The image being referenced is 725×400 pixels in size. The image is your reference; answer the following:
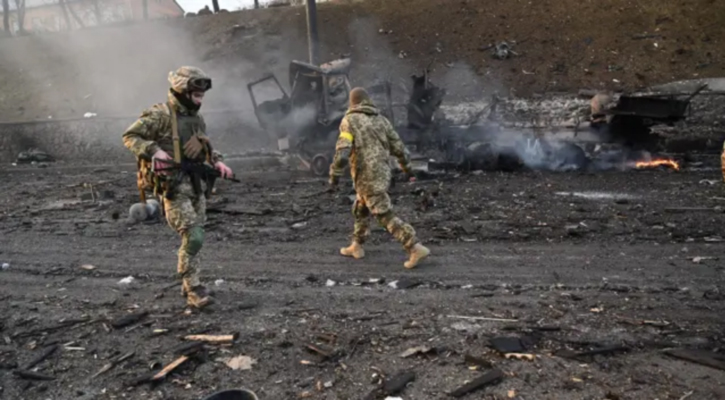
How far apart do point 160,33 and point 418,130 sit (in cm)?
2143

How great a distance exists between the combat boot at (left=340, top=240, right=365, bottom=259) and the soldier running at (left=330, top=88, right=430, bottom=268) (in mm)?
251

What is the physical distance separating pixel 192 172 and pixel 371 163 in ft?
6.33

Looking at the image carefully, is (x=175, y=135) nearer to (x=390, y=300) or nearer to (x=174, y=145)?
(x=174, y=145)

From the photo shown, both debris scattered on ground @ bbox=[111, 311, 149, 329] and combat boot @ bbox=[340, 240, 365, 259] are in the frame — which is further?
combat boot @ bbox=[340, 240, 365, 259]

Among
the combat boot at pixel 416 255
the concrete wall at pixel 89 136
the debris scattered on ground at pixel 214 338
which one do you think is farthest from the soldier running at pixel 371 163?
the concrete wall at pixel 89 136

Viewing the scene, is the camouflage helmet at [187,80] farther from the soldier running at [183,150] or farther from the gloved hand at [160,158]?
the gloved hand at [160,158]

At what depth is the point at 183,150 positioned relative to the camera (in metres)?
4.63

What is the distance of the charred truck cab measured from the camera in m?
11.8

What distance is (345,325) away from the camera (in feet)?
13.8

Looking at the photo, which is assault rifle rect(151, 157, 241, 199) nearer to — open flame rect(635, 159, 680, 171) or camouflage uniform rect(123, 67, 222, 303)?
camouflage uniform rect(123, 67, 222, 303)

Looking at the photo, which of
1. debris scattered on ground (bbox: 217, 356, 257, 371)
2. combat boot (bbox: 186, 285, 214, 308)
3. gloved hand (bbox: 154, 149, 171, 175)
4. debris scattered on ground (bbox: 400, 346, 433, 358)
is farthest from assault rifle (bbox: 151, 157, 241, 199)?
debris scattered on ground (bbox: 400, 346, 433, 358)

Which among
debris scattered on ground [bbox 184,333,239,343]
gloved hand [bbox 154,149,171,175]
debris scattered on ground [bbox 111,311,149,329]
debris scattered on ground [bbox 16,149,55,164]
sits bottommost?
debris scattered on ground [bbox 184,333,239,343]

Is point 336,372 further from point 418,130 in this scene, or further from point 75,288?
point 418,130

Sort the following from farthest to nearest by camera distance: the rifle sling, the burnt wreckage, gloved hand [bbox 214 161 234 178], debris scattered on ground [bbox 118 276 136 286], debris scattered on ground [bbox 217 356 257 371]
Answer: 1. the burnt wreckage
2. debris scattered on ground [bbox 118 276 136 286]
3. gloved hand [bbox 214 161 234 178]
4. the rifle sling
5. debris scattered on ground [bbox 217 356 257 371]
